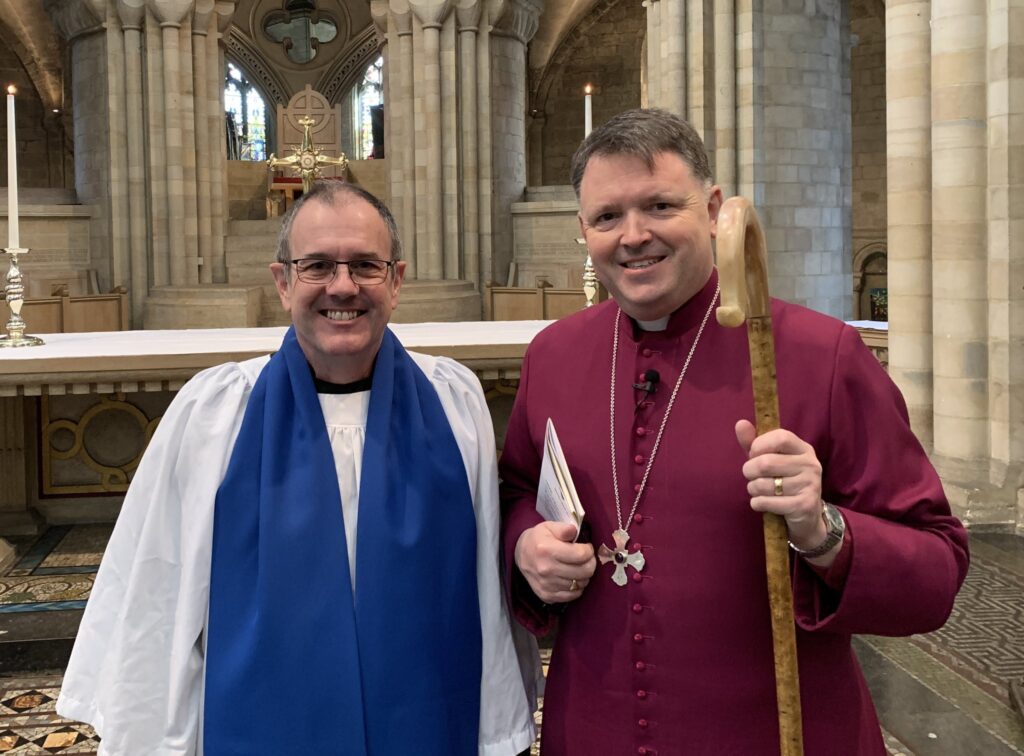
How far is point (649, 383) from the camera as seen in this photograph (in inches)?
68.8

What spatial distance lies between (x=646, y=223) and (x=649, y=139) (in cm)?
12

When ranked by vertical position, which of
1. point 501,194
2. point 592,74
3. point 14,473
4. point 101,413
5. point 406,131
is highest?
point 592,74

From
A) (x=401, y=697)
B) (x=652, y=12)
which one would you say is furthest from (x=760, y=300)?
(x=652, y=12)

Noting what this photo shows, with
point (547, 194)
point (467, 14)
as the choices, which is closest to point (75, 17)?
point (467, 14)

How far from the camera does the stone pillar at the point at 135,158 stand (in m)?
14.5

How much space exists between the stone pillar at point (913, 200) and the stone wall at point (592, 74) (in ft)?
52.5

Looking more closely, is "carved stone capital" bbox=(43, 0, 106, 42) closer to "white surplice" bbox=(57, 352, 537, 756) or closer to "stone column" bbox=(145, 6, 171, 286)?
"stone column" bbox=(145, 6, 171, 286)

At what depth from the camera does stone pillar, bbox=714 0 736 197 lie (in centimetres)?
1059

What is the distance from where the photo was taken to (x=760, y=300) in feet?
4.57

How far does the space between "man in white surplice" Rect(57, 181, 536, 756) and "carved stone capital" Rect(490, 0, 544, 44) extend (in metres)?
14.4

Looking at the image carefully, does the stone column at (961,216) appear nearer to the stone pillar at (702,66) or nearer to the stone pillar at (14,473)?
the stone pillar at (702,66)

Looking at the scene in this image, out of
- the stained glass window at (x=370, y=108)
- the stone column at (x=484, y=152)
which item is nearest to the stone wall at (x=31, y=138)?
the stained glass window at (x=370, y=108)

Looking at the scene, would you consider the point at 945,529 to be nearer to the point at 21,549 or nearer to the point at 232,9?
the point at 21,549

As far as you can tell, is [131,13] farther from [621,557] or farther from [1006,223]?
[621,557]
